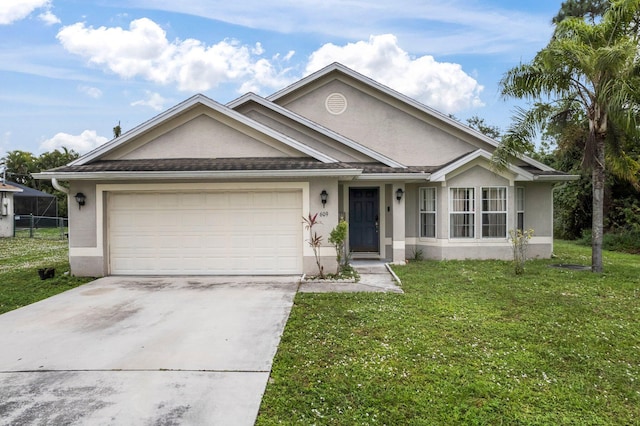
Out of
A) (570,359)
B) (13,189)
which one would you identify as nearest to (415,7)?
(570,359)

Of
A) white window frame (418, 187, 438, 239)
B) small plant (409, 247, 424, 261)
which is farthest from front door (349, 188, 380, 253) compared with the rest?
white window frame (418, 187, 438, 239)

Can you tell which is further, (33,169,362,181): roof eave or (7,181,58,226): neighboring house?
(7,181,58,226): neighboring house

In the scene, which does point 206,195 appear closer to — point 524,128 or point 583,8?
point 524,128

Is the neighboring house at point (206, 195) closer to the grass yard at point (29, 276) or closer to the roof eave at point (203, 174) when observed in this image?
the roof eave at point (203, 174)

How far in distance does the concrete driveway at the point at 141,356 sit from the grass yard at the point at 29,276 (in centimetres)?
78

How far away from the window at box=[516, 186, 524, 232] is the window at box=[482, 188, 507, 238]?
649mm

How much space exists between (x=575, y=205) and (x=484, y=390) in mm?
21314

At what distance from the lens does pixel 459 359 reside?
466cm

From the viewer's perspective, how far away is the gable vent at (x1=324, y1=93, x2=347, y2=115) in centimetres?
1391

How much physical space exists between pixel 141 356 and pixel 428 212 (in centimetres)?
1009

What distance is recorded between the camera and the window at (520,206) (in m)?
12.8

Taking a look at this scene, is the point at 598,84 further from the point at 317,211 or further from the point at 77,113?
the point at 77,113

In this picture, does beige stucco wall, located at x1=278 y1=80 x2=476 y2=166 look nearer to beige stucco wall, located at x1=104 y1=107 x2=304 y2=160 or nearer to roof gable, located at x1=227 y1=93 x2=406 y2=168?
roof gable, located at x1=227 y1=93 x2=406 y2=168

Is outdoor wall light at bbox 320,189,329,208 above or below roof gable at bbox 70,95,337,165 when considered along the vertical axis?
below
